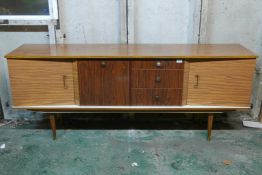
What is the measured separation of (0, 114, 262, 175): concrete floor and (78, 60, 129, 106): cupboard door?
0.40 m

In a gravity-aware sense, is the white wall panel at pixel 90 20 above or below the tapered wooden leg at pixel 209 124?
above

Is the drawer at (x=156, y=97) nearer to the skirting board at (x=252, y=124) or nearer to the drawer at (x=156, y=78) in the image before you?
the drawer at (x=156, y=78)

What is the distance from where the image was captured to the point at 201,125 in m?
2.63

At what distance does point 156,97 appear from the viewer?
2.15 meters

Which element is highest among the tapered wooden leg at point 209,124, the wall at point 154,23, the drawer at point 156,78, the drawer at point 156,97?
the wall at point 154,23

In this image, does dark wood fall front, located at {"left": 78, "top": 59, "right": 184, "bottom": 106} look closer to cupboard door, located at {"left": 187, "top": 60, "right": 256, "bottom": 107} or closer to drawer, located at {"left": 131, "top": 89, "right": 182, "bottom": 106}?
drawer, located at {"left": 131, "top": 89, "right": 182, "bottom": 106}

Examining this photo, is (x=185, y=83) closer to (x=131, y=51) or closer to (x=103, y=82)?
(x=131, y=51)

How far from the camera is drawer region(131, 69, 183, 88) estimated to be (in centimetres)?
208

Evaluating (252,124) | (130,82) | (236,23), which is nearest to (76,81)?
(130,82)

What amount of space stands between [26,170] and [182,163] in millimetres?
1099

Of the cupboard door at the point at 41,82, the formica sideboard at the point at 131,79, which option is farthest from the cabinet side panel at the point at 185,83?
the cupboard door at the point at 41,82

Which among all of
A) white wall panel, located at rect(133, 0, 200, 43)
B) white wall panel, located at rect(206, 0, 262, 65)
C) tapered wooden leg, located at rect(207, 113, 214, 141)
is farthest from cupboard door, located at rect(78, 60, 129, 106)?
white wall panel, located at rect(206, 0, 262, 65)

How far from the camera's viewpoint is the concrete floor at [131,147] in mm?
2055

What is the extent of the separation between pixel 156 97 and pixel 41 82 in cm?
85
